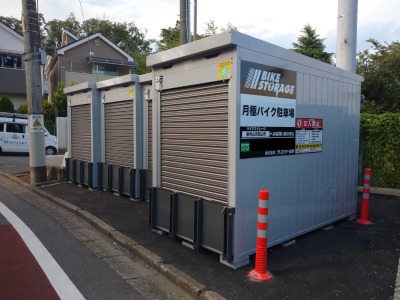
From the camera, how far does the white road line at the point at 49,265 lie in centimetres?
372

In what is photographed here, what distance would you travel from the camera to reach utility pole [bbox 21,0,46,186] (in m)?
9.83

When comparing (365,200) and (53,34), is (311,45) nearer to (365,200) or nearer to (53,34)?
(365,200)

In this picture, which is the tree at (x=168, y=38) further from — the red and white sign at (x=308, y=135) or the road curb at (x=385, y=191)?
the red and white sign at (x=308, y=135)

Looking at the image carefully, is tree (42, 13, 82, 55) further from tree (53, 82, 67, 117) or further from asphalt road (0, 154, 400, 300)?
asphalt road (0, 154, 400, 300)

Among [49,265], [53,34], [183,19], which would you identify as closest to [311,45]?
[183,19]

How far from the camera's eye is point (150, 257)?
4539 mm

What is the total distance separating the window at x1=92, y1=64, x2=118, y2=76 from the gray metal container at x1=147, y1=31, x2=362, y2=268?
2898 centimetres

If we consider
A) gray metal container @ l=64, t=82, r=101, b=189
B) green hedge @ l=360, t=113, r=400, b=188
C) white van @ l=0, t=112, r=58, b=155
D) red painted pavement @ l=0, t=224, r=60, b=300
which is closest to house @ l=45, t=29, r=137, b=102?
white van @ l=0, t=112, r=58, b=155

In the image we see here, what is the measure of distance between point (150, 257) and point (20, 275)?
1561mm

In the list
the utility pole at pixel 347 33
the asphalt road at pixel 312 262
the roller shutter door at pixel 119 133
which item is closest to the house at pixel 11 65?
the roller shutter door at pixel 119 133

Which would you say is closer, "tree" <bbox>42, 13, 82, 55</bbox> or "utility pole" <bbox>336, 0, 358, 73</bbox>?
"utility pole" <bbox>336, 0, 358, 73</bbox>

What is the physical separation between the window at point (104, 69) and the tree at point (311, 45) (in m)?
17.6

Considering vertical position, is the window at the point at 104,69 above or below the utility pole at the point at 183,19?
above

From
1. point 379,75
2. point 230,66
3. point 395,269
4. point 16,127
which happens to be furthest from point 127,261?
point 379,75
